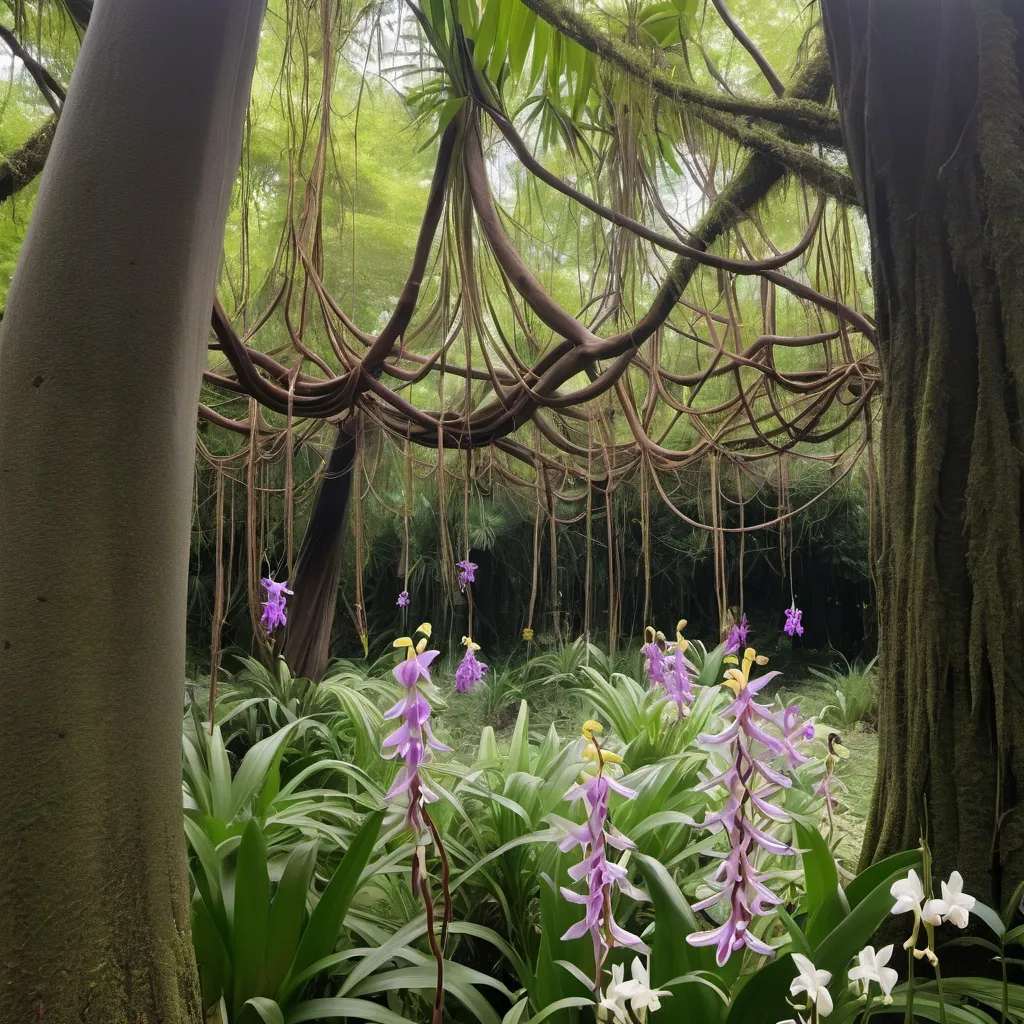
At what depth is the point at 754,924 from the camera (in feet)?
3.78

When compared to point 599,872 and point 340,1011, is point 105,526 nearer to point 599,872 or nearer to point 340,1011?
point 599,872

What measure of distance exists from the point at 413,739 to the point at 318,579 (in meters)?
2.86

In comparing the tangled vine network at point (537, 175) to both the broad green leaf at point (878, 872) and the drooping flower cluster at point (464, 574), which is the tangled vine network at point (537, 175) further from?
the broad green leaf at point (878, 872)

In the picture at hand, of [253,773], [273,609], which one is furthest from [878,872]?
[273,609]

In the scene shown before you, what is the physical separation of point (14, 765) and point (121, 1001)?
0.84ft

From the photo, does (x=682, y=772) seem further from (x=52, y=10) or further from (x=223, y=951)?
(x=52, y=10)

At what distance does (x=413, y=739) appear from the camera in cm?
76

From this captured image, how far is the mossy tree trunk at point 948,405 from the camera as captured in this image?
949 mm

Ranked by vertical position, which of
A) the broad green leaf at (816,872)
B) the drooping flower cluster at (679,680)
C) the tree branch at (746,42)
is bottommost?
the broad green leaf at (816,872)

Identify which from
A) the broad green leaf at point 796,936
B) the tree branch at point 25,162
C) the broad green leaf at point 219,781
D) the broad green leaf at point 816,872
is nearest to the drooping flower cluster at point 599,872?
the broad green leaf at point 796,936

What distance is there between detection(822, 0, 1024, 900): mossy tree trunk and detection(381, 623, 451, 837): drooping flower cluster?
74cm

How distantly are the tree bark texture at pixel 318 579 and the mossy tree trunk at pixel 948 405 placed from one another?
255 centimetres

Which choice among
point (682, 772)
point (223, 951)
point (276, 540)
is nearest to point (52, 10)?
Result: point (223, 951)

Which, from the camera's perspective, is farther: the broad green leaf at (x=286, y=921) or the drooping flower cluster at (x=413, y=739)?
the broad green leaf at (x=286, y=921)
